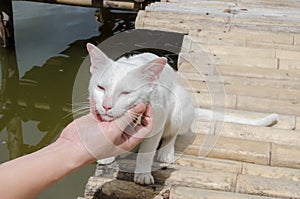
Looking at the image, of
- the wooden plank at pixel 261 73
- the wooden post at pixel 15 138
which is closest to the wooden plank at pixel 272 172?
the wooden plank at pixel 261 73

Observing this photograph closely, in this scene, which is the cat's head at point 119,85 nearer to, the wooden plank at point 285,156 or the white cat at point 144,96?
the white cat at point 144,96

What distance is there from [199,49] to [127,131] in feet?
7.22

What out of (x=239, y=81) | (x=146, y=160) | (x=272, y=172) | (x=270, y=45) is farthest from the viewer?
(x=270, y=45)

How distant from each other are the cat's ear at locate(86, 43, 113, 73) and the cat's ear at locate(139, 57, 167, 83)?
209 millimetres

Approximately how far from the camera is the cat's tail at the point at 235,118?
318 centimetres

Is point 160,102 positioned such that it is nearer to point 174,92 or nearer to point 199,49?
point 174,92

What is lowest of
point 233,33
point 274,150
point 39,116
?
point 39,116

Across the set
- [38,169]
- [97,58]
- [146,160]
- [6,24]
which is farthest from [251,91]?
[6,24]

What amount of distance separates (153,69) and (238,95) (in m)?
1.52

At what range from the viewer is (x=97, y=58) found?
2303 mm

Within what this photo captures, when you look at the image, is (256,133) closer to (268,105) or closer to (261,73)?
(268,105)

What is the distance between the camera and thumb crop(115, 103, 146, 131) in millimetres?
2166

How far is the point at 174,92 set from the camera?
9.02ft

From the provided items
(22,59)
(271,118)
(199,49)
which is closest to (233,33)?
(199,49)
